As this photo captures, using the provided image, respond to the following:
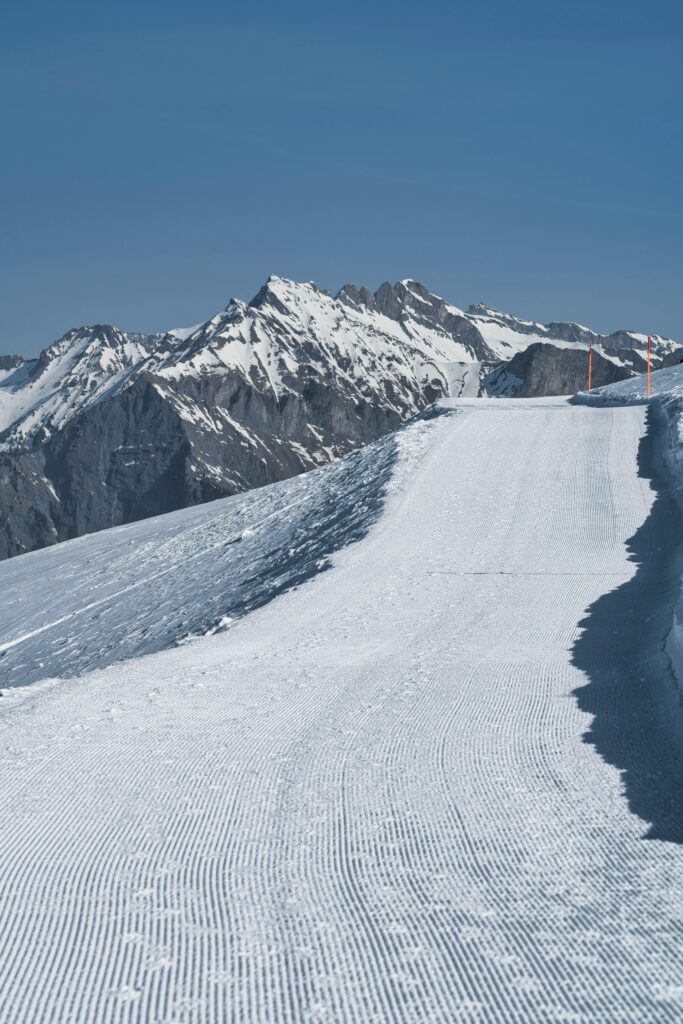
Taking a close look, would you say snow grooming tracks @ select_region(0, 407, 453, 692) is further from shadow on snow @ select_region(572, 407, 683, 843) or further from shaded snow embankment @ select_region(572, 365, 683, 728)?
shaded snow embankment @ select_region(572, 365, 683, 728)

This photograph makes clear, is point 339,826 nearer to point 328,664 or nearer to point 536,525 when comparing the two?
point 328,664

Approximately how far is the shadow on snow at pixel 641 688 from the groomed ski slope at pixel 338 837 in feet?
0.57

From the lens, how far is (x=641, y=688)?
10.3 m

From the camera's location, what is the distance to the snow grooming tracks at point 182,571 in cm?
2155

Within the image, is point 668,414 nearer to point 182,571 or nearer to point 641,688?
point 182,571

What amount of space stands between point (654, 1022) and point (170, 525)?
3407cm

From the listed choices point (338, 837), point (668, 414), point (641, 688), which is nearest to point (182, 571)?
point (668, 414)

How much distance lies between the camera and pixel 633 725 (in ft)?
30.4

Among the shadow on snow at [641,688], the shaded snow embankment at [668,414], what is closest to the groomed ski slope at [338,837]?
the shadow on snow at [641,688]

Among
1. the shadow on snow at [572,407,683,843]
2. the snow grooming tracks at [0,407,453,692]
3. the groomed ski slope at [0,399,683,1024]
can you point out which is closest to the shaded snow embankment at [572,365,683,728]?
the shadow on snow at [572,407,683,843]

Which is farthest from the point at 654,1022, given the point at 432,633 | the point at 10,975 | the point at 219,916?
the point at 432,633

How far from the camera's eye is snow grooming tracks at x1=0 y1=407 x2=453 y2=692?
70.7 ft

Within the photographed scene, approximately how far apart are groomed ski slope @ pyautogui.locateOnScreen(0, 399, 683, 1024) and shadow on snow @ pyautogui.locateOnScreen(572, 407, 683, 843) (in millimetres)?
174

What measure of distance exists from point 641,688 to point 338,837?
434 centimetres
